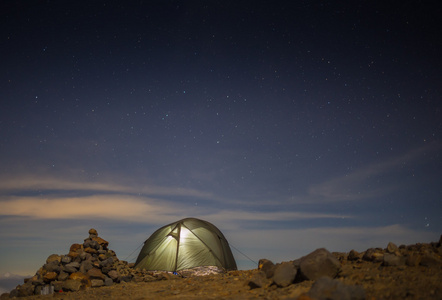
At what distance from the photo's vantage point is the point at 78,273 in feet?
52.6

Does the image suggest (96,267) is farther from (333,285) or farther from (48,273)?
(333,285)

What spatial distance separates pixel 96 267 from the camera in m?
17.0

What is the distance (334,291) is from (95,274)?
45.6 ft

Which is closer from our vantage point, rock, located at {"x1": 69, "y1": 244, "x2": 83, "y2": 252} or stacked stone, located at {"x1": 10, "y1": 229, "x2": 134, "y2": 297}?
stacked stone, located at {"x1": 10, "y1": 229, "x2": 134, "y2": 297}

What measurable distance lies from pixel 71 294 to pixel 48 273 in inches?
99.0

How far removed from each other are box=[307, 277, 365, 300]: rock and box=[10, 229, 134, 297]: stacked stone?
42.2 feet

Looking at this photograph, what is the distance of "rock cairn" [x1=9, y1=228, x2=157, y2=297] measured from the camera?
15.3 meters

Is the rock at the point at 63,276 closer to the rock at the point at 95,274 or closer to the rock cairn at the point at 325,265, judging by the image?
the rock at the point at 95,274

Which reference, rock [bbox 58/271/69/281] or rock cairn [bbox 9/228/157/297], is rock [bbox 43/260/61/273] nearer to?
rock cairn [bbox 9/228/157/297]

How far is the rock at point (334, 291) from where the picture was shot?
596 cm

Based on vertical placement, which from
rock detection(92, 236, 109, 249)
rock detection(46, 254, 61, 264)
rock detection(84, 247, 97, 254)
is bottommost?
rock detection(46, 254, 61, 264)

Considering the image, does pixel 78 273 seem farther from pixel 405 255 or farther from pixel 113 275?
pixel 405 255

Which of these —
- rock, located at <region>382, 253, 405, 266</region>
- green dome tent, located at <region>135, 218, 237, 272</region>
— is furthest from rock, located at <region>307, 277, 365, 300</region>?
green dome tent, located at <region>135, 218, 237, 272</region>

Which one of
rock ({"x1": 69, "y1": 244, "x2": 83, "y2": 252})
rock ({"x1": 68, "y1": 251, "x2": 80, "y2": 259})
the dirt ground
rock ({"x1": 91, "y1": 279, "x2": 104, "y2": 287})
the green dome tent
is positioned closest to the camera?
the dirt ground
